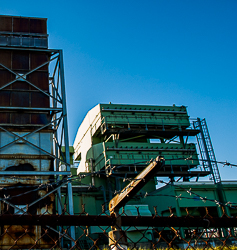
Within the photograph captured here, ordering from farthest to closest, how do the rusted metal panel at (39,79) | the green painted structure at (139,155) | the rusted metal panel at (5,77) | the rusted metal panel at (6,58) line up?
the green painted structure at (139,155) < the rusted metal panel at (39,79) < the rusted metal panel at (6,58) < the rusted metal panel at (5,77)

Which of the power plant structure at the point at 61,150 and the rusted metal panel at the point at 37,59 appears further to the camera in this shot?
the rusted metal panel at the point at 37,59

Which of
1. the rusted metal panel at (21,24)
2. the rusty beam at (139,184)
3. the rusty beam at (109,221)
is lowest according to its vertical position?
the rusty beam at (109,221)

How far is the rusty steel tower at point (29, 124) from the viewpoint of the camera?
58.9 feet

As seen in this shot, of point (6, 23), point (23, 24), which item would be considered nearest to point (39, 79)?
point (23, 24)

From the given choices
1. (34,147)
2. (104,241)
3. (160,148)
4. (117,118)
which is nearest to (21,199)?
(34,147)

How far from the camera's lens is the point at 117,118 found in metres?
29.7

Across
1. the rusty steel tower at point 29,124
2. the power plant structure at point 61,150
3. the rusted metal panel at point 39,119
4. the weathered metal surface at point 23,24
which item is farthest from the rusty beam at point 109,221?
the weathered metal surface at point 23,24

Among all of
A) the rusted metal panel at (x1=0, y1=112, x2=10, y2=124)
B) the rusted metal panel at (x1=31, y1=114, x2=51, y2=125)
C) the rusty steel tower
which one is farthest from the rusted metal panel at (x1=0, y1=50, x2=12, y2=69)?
the rusted metal panel at (x1=31, y1=114, x2=51, y2=125)

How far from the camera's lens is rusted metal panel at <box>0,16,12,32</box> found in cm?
2288

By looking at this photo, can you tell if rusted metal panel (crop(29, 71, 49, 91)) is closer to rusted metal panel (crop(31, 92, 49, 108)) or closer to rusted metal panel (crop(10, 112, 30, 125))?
rusted metal panel (crop(31, 92, 49, 108))

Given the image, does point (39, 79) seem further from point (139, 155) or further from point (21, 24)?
point (139, 155)

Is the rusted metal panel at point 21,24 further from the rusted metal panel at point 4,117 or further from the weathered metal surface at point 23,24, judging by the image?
the rusted metal panel at point 4,117

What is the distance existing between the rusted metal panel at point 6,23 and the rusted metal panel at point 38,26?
157cm

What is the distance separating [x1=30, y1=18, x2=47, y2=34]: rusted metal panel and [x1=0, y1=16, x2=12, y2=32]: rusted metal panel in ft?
5.15
